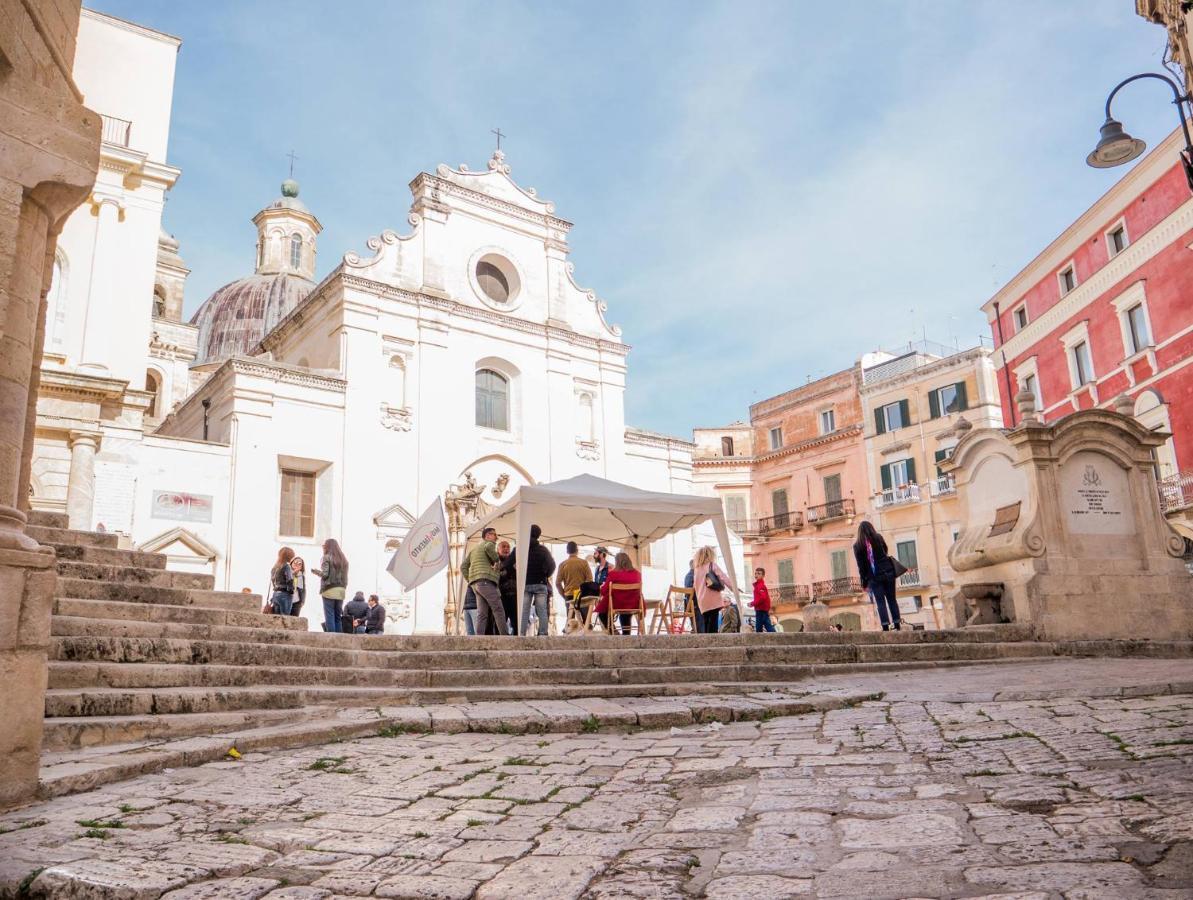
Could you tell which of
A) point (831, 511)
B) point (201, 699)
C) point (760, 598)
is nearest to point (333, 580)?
point (760, 598)

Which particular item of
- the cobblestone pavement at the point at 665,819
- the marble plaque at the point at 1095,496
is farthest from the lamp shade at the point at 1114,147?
the cobblestone pavement at the point at 665,819

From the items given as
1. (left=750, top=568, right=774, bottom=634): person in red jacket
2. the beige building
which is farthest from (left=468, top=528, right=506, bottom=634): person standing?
the beige building

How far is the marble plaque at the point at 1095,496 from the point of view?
11.8 meters

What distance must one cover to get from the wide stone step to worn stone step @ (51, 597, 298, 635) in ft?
3.65

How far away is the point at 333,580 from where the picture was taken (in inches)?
545

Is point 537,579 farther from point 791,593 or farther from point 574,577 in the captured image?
point 791,593

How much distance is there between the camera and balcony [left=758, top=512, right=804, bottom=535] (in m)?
38.8

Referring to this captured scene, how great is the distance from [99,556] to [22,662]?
5492 mm

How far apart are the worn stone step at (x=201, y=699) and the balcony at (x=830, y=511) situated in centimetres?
3184

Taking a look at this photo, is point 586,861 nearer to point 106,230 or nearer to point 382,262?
point 106,230

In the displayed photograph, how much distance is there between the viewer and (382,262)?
25859 millimetres

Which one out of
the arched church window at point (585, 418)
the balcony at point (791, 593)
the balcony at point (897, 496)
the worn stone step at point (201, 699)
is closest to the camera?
the worn stone step at point (201, 699)

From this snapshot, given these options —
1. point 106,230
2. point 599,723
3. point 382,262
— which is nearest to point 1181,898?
point 599,723

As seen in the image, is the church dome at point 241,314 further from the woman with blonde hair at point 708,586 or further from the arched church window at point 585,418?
the woman with blonde hair at point 708,586
